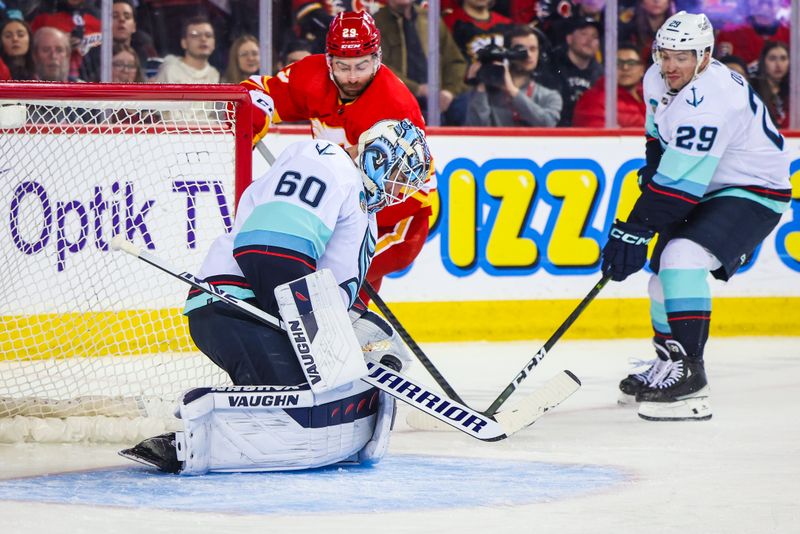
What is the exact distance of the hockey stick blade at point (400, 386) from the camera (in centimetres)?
266

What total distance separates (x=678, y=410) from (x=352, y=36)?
130 centimetres

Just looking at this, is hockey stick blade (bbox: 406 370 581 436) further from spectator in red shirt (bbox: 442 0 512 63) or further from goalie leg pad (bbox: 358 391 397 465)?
spectator in red shirt (bbox: 442 0 512 63)

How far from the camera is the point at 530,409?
3215 millimetres

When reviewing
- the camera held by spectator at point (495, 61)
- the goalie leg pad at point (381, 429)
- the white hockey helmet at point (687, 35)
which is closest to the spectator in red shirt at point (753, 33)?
the camera held by spectator at point (495, 61)

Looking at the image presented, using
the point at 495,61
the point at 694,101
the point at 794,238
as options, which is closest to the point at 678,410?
the point at 694,101

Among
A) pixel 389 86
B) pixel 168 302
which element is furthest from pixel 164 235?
pixel 389 86

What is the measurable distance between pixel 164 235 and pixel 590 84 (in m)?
2.19

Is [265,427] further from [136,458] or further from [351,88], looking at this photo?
[351,88]

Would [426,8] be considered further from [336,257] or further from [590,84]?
[336,257]

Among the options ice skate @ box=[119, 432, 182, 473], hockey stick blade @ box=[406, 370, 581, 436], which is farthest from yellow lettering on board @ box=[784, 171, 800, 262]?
ice skate @ box=[119, 432, 182, 473]

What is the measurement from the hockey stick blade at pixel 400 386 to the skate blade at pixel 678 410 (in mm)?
816

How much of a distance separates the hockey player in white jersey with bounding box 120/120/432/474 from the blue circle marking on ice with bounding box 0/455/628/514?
0.19 feet

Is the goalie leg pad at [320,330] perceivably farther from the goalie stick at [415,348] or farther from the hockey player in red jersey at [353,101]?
the hockey player in red jersey at [353,101]

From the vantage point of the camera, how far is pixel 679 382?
356 centimetres
